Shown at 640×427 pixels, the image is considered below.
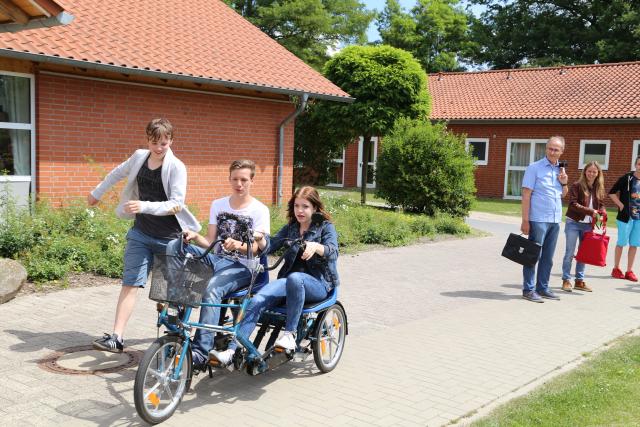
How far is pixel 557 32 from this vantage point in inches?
1720

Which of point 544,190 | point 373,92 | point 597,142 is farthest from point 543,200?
point 597,142

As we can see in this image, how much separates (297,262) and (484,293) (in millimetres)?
4496

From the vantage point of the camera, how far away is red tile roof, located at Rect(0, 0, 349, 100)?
10094 millimetres

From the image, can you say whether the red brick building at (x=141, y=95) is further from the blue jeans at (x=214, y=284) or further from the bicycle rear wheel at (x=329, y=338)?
the bicycle rear wheel at (x=329, y=338)

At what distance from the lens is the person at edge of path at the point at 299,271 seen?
15.4ft

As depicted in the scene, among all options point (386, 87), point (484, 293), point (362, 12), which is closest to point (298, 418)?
point (484, 293)

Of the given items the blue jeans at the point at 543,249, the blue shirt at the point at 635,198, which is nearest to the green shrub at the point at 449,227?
the blue shirt at the point at 635,198

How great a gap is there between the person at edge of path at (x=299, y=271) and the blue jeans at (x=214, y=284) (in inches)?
5.9

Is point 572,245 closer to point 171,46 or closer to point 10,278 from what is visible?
point 10,278

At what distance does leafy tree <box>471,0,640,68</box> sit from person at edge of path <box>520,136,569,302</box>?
34538mm

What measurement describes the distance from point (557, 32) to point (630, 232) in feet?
123

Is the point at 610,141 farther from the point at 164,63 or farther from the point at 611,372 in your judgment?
the point at 611,372

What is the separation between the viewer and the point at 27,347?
546cm

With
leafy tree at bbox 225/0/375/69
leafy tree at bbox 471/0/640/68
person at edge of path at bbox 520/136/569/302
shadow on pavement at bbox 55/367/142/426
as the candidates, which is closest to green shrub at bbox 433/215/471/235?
person at edge of path at bbox 520/136/569/302
